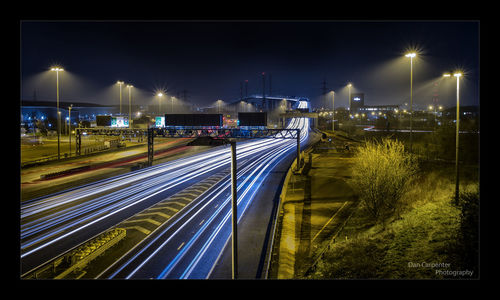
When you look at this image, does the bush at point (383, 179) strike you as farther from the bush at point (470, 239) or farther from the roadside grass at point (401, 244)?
the bush at point (470, 239)

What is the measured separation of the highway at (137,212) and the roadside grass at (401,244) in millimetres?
4521

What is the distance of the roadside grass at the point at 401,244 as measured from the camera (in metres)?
8.62

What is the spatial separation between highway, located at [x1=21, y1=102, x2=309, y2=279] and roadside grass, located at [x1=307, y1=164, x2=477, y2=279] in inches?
178

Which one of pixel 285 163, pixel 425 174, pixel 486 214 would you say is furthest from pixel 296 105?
pixel 486 214

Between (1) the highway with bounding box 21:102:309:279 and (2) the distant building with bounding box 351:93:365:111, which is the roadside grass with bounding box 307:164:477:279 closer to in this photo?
(1) the highway with bounding box 21:102:309:279

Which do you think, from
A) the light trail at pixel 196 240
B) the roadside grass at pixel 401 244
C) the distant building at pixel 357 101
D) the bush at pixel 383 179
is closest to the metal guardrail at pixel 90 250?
the light trail at pixel 196 240

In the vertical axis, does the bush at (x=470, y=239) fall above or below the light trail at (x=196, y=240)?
above

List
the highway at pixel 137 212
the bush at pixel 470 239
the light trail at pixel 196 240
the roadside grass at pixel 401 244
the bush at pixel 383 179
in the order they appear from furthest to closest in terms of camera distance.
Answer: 1. the bush at pixel 383 179
2. the highway at pixel 137 212
3. the light trail at pixel 196 240
4. the roadside grass at pixel 401 244
5. the bush at pixel 470 239

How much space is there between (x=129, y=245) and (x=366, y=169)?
1249 centimetres

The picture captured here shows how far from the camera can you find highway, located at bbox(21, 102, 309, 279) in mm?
9617

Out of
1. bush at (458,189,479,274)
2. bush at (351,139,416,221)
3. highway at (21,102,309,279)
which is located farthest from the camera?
bush at (351,139,416,221)

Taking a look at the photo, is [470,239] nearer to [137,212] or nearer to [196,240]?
[196,240]

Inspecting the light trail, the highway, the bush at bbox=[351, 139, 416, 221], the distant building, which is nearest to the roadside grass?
the bush at bbox=[351, 139, 416, 221]

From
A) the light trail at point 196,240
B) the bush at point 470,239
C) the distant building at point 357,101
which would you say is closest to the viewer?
the bush at point 470,239
